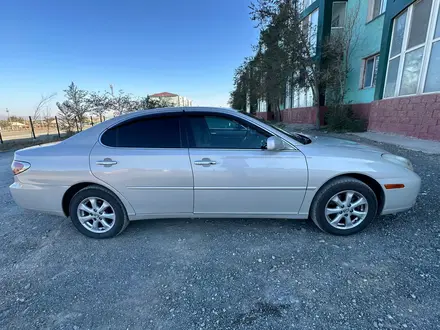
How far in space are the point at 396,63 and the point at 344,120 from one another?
125 inches

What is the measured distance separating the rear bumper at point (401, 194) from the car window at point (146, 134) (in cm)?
246

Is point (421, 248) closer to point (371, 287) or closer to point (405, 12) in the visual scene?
point (371, 287)

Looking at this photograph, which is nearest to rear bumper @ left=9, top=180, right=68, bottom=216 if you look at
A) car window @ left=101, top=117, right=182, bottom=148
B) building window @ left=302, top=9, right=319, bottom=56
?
car window @ left=101, top=117, right=182, bottom=148

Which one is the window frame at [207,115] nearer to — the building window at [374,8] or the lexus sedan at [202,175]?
the lexus sedan at [202,175]

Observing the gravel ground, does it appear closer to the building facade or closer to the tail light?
the tail light

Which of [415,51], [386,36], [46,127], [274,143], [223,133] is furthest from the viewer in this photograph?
[46,127]

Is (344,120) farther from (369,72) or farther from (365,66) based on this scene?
(365,66)

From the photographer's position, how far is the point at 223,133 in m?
2.81

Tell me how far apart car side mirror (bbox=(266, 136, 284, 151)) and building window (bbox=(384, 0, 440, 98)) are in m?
7.37

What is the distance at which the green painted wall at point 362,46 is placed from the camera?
1046 centimetres

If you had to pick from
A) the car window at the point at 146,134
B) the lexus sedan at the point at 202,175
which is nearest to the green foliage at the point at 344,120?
the lexus sedan at the point at 202,175

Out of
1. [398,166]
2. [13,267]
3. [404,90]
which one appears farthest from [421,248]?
[404,90]

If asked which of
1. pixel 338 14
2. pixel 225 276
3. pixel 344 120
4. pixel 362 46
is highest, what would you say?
pixel 338 14

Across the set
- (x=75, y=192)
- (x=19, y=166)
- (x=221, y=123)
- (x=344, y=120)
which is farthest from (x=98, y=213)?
(x=344, y=120)
